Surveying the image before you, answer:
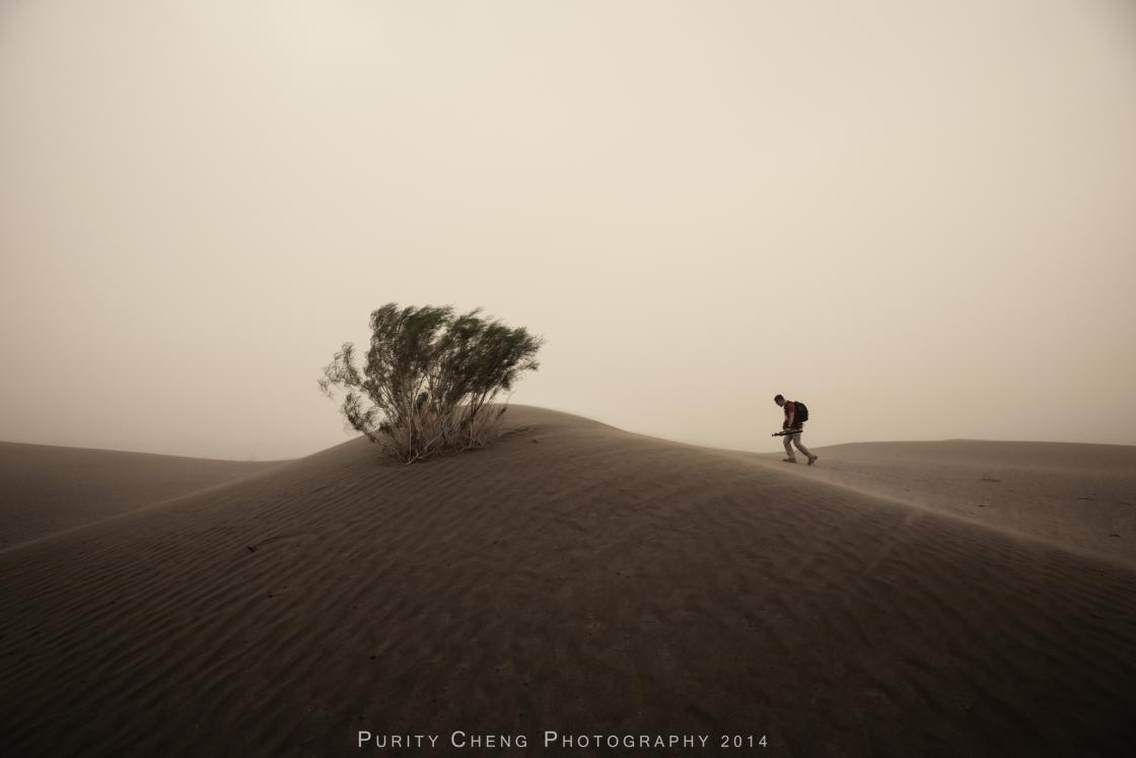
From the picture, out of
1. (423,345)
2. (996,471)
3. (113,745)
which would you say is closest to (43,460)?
(423,345)

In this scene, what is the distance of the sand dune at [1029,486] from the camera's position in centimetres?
688

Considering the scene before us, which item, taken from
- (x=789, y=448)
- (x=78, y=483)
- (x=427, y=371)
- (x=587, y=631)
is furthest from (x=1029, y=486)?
(x=78, y=483)

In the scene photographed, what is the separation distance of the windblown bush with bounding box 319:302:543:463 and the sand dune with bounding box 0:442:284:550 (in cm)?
683

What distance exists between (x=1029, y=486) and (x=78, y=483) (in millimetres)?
27394

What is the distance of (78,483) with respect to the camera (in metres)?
13.6

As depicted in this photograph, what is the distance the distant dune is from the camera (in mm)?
2668

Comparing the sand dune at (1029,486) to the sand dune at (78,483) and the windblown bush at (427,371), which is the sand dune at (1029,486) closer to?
the windblown bush at (427,371)

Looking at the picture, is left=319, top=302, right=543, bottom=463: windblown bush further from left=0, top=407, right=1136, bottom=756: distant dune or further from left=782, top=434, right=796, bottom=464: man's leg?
left=782, top=434, right=796, bottom=464: man's leg

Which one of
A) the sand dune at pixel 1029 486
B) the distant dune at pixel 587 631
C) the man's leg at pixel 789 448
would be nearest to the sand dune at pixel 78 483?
the distant dune at pixel 587 631

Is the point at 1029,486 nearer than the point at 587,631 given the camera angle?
No

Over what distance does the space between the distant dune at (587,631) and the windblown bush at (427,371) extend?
294 centimetres

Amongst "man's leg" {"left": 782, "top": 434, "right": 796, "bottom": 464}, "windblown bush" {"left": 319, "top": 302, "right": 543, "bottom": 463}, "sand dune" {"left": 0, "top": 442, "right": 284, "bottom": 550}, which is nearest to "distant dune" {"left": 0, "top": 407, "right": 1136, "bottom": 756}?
"windblown bush" {"left": 319, "top": 302, "right": 543, "bottom": 463}

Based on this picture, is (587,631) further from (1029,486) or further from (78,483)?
(78,483)

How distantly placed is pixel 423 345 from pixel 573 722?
755cm
